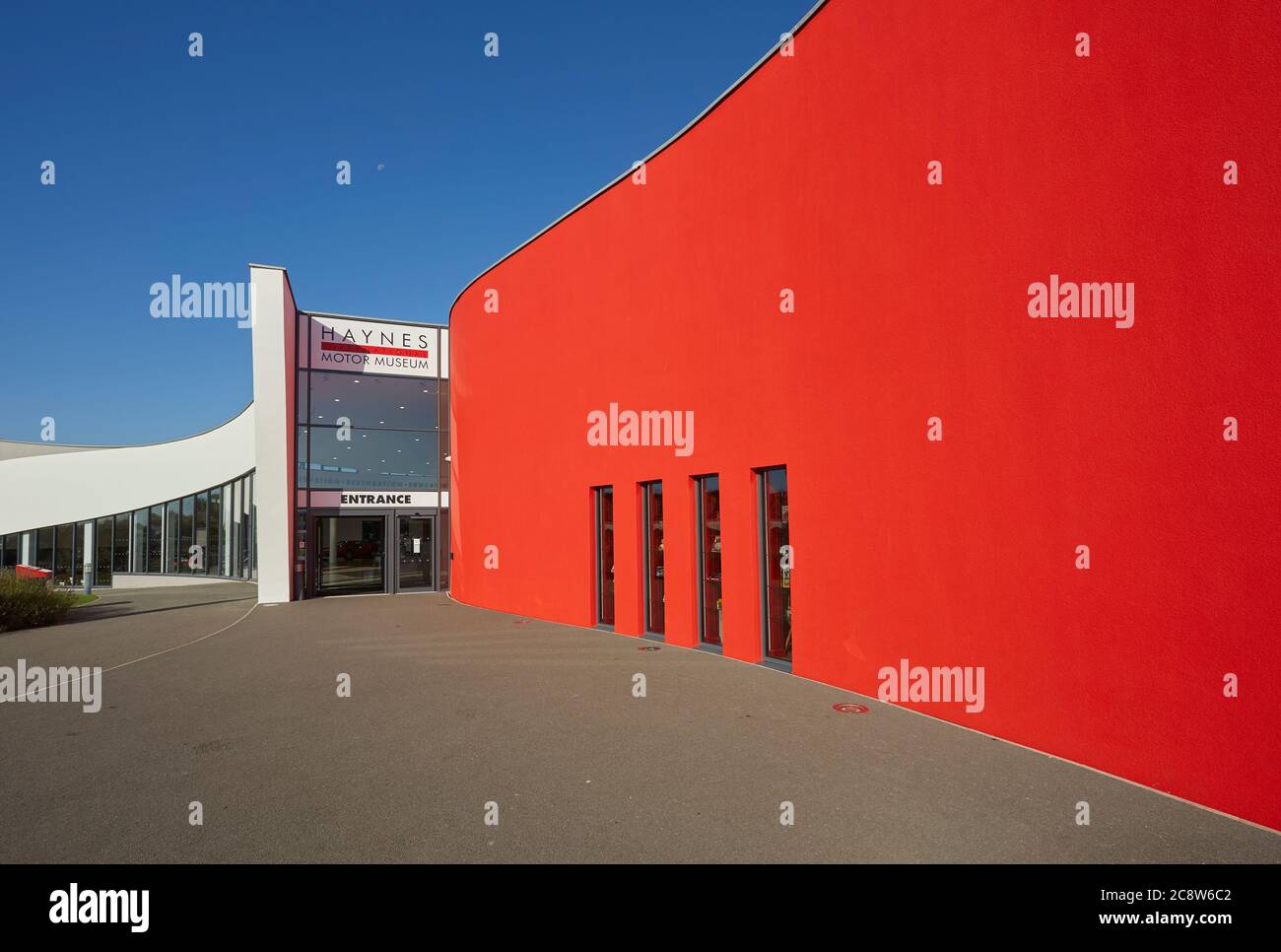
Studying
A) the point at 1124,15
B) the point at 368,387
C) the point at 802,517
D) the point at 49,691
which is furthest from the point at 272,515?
the point at 1124,15

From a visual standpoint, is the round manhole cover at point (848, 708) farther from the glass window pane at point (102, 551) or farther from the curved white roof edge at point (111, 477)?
the glass window pane at point (102, 551)

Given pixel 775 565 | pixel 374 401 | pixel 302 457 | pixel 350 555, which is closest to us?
pixel 775 565

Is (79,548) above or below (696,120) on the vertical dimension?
below

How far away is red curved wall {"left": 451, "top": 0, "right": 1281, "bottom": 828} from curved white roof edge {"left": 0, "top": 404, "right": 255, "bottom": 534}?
23.4 metres

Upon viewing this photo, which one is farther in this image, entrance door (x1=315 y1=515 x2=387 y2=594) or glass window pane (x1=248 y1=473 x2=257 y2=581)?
glass window pane (x1=248 y1=473 x2=257 y2=581)

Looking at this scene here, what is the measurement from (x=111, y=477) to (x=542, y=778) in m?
30.6

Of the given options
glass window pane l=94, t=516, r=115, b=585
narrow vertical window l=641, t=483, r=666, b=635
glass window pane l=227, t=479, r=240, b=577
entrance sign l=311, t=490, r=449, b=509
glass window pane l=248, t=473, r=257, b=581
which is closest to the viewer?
narrow vertical window l=641, t=483, r=666, b=635

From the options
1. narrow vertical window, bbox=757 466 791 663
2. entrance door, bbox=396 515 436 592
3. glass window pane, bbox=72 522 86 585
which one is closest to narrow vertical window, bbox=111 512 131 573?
glass window pane, bbox=72 522 86 585

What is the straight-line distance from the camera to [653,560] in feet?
39.2

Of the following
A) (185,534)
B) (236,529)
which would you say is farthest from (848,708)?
(185,534)

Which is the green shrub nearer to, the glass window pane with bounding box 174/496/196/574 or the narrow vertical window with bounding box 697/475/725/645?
the glass window pane with bounding box 174/496/196/574

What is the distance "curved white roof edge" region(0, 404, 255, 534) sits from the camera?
27.8 m

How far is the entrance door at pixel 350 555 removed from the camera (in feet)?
69.1

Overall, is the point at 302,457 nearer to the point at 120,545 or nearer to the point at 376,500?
the point at 376,500
